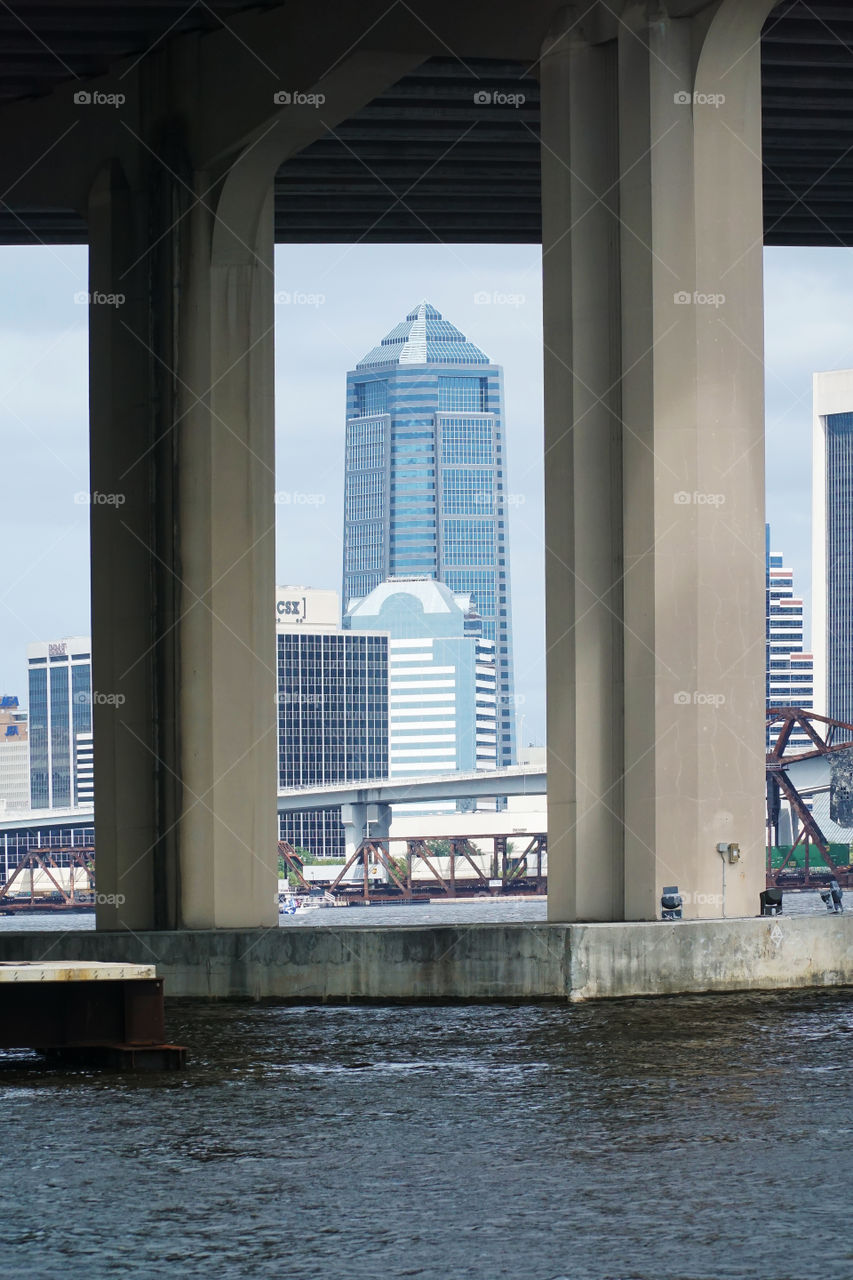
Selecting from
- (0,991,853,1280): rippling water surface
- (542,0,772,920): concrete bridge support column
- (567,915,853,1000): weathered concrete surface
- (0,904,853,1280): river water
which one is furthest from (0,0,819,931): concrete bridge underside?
(0,991,853,1280): rippling water surface

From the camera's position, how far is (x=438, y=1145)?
13711mm

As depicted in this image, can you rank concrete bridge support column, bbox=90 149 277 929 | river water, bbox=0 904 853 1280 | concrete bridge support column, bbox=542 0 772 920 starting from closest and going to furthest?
river water, bbox=0 904 853 1280 < concrete bridge support column, bbox=542 0 772 920 < concrete bridge support column, bbox=90 149 277 929

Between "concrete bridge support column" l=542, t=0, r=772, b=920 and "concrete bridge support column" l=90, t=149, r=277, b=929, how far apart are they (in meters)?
5.81

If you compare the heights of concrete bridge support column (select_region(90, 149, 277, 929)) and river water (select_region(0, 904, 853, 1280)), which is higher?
concrete bridge support column (select_region(90, 149, 277, 929))

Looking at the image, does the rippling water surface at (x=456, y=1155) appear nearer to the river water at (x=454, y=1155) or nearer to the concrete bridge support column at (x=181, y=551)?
the river water at (x=454, y=1155)

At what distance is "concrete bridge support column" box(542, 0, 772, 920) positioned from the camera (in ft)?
83.3

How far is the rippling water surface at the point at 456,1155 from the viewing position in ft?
33.3

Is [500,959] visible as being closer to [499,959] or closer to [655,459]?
[499,959]

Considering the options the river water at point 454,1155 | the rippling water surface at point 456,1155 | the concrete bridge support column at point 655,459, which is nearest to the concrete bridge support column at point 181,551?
the concrete bridge support column at point 655,459

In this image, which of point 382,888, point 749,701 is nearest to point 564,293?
point 749,701

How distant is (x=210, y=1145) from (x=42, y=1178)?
Result: 4.80 ft

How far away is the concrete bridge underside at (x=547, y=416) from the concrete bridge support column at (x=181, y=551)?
0.04 m

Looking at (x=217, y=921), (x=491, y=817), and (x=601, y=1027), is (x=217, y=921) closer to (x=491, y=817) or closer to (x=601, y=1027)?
(x=601, y=1027)

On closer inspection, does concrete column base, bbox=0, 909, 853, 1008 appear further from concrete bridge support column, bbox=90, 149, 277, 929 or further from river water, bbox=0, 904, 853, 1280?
concrete bridge support column, bbox=90, 149, 277, 929
